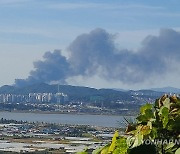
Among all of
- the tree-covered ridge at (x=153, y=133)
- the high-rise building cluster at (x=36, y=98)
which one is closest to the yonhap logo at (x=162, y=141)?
the tree-covered ridge at (x=153, y=133)

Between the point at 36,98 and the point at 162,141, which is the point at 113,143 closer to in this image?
the point at 162,141

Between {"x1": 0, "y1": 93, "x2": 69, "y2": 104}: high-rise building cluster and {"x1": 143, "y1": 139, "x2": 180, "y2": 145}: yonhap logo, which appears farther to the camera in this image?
{"x1": 0, "y1": 93, "x2": 69, "y2": 104}: high-rise building cluster

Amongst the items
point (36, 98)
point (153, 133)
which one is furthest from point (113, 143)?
point (36, 98)

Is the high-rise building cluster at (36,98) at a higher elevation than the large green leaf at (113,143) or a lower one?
higher

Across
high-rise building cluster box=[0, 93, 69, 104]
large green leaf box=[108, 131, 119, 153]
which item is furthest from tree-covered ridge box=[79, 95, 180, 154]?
high-rise building cluster box=[0, 93, 69, 104]

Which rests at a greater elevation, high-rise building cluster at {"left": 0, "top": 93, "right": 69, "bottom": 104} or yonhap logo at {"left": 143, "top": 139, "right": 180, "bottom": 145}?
high-rise building cluster at {"left": 0, "top": 93, "right": 69, "bottom": 104}

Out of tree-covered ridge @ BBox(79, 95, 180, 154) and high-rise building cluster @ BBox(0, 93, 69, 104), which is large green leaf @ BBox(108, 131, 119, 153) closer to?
tree-covered ridge @ BBox(79, 95, 180, 154)

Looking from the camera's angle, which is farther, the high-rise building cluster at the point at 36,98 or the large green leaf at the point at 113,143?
the high-rise building cluster at the point at 36,98

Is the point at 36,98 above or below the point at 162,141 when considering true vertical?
above

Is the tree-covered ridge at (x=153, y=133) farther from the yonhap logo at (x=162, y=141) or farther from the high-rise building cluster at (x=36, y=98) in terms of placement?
the high-rise building cluster at (x=36, y=98)

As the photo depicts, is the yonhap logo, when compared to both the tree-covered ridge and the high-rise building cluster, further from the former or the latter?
the high-rise building cluster
